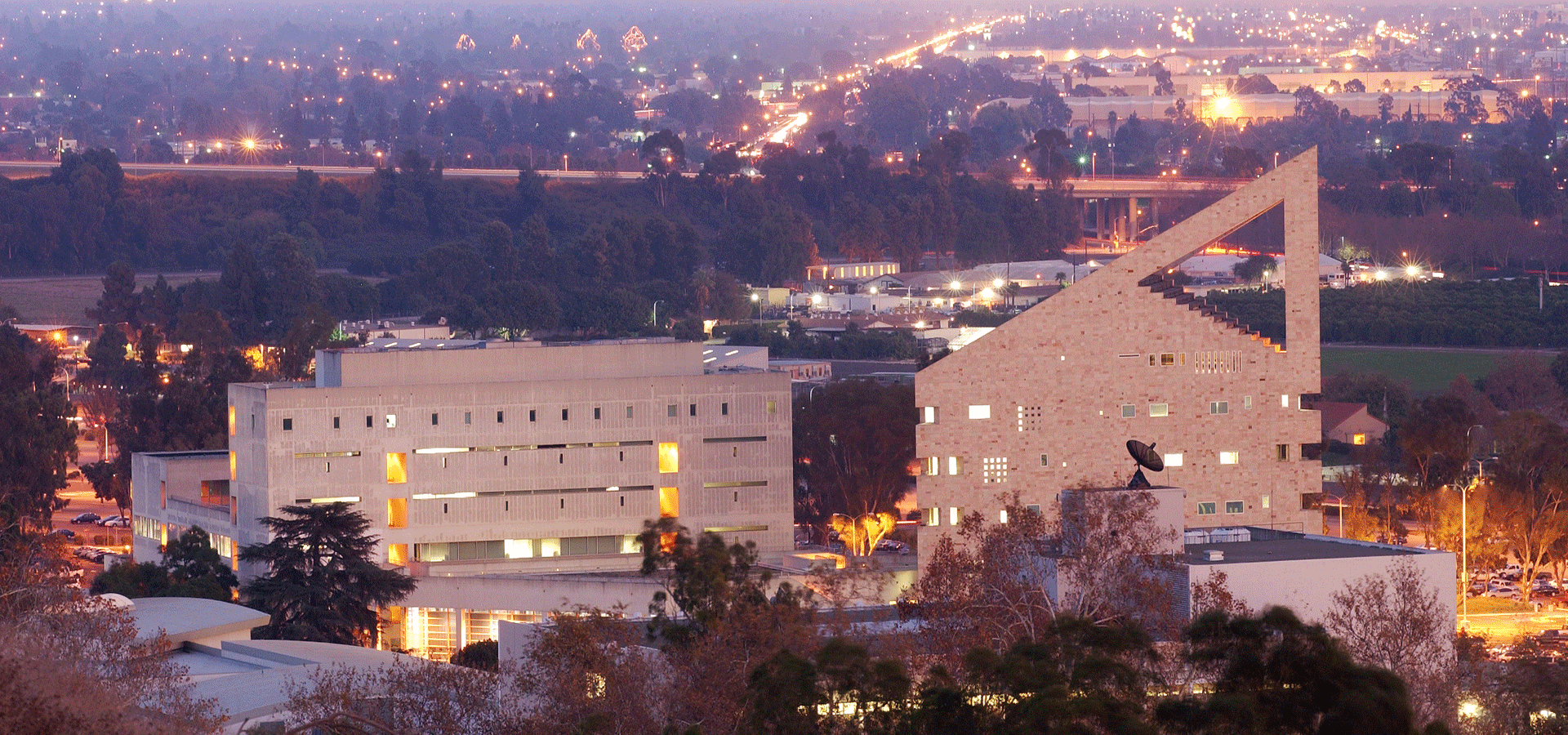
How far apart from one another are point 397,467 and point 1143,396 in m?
16.8

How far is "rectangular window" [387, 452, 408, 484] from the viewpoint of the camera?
181ft

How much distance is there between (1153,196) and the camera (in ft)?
552

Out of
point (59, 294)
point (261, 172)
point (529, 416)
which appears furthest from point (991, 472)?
point (261, 172)

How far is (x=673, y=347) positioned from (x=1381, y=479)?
19861 millimetres

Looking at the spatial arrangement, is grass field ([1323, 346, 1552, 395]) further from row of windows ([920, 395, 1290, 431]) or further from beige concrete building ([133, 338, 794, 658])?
row of windows ([920, 395, 1290, 431])

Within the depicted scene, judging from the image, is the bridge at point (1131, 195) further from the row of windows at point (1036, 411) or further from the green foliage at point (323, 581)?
the green foliage at point (323, 581)

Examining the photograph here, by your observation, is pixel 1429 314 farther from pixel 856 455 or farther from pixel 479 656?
pixel 479 656

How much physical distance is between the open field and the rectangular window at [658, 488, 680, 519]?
65.7 meters

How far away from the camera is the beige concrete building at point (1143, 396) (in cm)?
4959

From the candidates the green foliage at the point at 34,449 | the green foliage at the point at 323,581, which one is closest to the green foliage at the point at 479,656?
the green foliage at the point at 323,581

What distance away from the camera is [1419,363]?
9988 centimetres

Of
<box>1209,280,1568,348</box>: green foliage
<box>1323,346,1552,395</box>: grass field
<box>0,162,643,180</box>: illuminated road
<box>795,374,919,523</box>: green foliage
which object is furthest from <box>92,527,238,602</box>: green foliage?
<box>0,162,643,180</box>: illuminated road

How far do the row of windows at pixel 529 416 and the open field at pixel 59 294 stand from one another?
64.3m

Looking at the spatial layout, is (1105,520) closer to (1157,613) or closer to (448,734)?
(1157,613)
